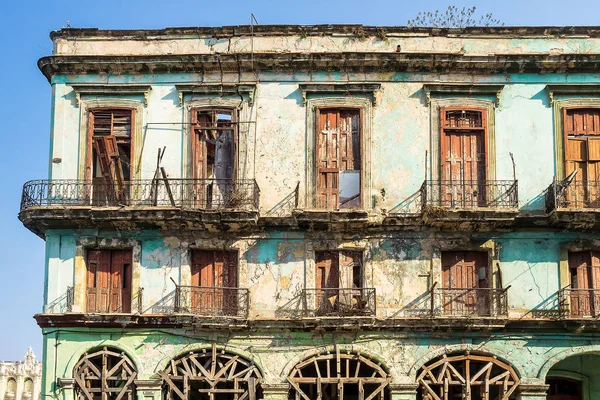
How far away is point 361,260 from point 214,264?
377 centimetres

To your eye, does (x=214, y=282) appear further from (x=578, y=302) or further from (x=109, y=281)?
(x=578, y=302)

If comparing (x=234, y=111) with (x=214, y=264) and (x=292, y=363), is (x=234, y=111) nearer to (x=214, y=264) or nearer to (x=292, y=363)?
(x=214, y=264)

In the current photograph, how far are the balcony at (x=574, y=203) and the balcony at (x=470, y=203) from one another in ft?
3.00

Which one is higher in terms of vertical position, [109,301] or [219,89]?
[219,89]

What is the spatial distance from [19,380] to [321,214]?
46.7m

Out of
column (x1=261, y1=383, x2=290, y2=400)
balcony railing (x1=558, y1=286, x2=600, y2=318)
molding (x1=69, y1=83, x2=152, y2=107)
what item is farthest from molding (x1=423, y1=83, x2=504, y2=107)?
column (x1=261, y1=383, x2=290, y2=400)

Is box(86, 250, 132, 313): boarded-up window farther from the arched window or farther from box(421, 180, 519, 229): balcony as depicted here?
the arched window

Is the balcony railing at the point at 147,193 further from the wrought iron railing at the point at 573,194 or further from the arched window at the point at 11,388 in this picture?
the arched window at the point at 11,388

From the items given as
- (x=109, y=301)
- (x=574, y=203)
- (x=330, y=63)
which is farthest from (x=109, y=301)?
(x=574, y=203)

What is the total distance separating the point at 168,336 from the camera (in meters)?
21.9

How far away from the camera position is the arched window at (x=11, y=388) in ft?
203

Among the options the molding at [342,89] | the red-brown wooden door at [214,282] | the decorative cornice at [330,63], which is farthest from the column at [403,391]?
the decorative cornice at [330,63]

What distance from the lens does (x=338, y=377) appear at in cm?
2152

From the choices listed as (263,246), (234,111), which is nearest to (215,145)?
(234,111)
